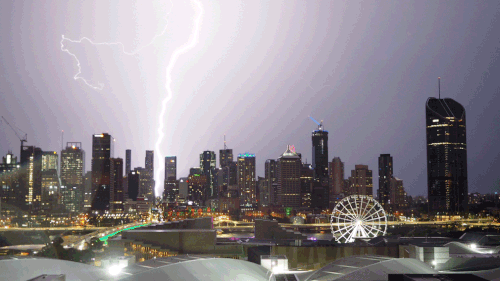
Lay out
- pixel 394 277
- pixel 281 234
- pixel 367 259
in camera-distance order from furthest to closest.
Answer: pixel 281 234 < pixel 367 259 < pixel 394 277

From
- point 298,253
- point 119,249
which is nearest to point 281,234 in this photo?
point 298,253

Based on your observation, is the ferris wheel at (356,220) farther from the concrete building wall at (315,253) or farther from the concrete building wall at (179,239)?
Answer: the concrete building wall at (179,239)

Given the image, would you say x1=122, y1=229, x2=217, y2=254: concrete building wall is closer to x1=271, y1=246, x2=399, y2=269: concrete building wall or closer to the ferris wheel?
x1=271, y1=246, x2=399, y2=269: concrete building wall

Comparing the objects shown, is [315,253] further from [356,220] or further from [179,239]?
[356,220]

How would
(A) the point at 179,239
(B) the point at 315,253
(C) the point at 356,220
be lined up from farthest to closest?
(C) the point at 356,220 → (A) the point at 179,239 → (B) the point at 315,253

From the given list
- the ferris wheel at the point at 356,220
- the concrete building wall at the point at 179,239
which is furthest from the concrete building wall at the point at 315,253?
the ferris wheel at the point at 356,220

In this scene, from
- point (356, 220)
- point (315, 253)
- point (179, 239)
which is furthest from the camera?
point (356, 220)

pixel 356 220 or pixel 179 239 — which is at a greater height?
pixel 356 220

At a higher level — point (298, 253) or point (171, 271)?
point (171, 271)

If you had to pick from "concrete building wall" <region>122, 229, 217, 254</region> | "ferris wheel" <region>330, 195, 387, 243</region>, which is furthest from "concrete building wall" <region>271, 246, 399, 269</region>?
"ferris wheel" <region>330, 195, 387, 243</region>

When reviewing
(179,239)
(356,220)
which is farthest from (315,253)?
(356,220)

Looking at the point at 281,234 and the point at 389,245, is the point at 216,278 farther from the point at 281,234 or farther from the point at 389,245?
the point at 281,234
